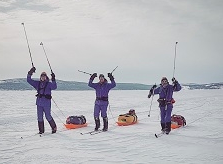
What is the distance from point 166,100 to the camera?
8688mm

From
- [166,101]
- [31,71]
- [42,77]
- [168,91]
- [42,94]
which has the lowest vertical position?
[166,101]

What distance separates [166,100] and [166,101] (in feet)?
0.11

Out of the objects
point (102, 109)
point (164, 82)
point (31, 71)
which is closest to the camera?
point (31, 71)

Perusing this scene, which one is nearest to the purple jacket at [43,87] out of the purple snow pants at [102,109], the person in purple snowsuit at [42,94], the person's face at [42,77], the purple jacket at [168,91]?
the person in purple snowsuit at [42,94]

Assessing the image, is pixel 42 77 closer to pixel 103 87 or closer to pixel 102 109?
pixel 103 87

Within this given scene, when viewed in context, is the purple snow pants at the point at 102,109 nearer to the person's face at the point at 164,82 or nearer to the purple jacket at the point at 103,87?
the purple jacket at the point at 103,87

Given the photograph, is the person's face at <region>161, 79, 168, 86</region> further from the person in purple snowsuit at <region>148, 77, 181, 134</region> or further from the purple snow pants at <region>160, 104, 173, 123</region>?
the purple snow pants at <region>160, 104, 173, 123</region>

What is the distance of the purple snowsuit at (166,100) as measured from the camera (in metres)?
8.64

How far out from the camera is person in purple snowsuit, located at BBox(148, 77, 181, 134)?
8.62 metres

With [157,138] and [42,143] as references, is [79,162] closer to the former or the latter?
[42,143]

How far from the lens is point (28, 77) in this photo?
855 cm

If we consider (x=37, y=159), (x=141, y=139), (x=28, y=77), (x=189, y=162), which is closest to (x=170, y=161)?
(x=189, y=162)

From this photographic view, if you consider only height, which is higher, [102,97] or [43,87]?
[43,87]

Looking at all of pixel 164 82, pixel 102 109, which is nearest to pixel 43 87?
pixel 102 109
